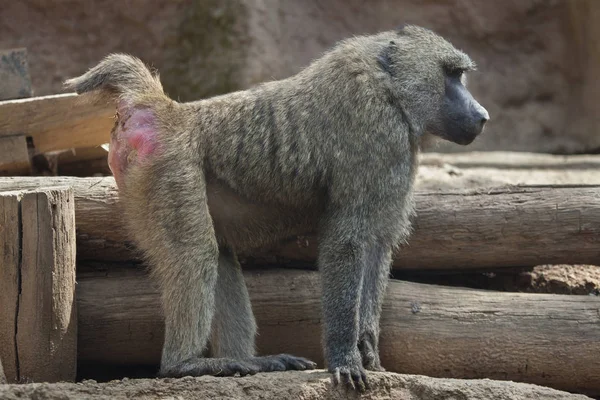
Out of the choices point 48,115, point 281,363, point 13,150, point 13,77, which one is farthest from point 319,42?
point 281,363

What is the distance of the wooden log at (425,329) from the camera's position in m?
5.39

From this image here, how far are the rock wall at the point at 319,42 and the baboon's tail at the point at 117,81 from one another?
403 cm

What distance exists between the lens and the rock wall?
9.32 meters

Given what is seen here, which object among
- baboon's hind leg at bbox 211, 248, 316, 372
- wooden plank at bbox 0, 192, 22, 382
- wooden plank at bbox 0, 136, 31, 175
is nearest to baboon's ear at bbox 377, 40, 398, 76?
baboon's hind leg at bbox 211, 248, 316, 372

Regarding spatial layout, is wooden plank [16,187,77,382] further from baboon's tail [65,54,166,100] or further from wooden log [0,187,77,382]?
baboon's tail [65,54,166,100]

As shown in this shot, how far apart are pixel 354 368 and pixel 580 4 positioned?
6789 mm

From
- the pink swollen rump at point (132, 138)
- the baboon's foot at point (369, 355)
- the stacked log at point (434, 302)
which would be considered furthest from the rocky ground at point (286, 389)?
the pink swollen rump at point (132, 138)

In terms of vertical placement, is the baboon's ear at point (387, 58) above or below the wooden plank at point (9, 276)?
above

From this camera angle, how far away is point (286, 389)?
4.36m

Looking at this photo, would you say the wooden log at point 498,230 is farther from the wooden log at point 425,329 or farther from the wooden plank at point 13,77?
the wooden plank at point 13,77

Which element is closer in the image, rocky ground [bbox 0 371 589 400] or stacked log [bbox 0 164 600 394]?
rocky ground [bbox 0 371 589 400]

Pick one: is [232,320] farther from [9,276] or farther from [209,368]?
[9,276]

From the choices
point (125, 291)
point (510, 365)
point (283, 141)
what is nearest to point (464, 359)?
point (510, 365)

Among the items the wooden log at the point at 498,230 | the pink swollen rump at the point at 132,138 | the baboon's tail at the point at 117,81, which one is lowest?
the wooden log at the point at 498,230
